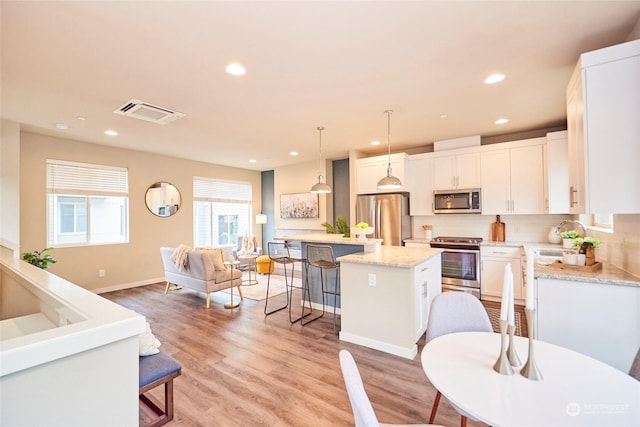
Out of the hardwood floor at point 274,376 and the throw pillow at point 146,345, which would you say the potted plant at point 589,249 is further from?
the throw pillow at point 146,345

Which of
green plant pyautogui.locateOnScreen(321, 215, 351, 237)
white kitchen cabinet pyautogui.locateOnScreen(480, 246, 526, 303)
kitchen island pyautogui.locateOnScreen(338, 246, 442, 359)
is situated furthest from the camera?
green plant pyautogui.locateOnScreen(321, 215, 351, 237)

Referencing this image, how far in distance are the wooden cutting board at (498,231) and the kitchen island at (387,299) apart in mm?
2092

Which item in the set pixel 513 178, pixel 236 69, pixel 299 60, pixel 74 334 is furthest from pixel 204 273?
pixel 513 178

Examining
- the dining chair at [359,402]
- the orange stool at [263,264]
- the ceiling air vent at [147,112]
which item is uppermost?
the ceiling air vent at [147,112]

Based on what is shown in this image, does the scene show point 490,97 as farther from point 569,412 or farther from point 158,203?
point 158,203

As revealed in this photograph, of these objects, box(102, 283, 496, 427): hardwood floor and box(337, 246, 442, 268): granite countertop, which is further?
box(337, 246, 442, 268): granite countertop

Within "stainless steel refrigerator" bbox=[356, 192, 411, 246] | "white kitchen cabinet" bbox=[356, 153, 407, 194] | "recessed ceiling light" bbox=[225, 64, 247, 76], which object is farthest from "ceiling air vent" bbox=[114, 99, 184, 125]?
"stainless steel refrigerator" bbox=[356, 192, 411, 246]

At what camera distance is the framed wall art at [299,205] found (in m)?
6.84

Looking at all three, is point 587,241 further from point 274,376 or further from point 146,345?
point 146,345

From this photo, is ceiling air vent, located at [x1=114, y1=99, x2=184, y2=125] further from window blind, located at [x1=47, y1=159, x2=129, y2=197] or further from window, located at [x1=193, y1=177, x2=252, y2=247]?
window, located at [x1=193, y1=177, x2=252, y2=247]

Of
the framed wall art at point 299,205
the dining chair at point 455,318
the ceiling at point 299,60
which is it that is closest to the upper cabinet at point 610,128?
the ceiling at point 299,60

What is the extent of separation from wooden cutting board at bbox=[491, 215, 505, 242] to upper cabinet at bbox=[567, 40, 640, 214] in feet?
9.64

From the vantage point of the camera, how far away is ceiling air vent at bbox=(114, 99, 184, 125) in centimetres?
327

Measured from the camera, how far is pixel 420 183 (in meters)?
5.23
